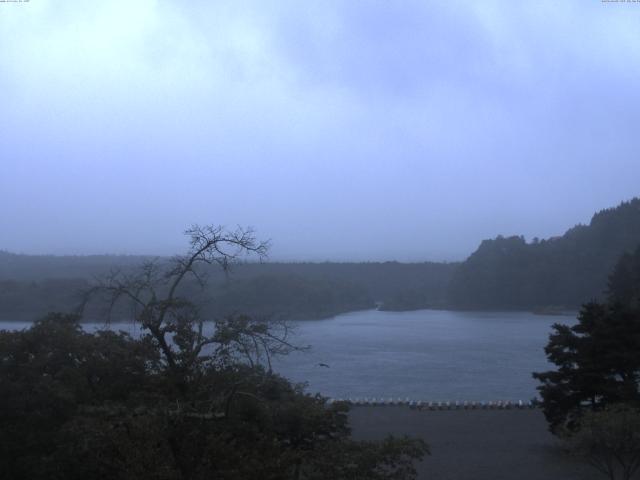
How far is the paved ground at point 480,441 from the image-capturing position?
920 cm

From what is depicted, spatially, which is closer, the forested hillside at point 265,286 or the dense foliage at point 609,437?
the dense foliage at point 609,437

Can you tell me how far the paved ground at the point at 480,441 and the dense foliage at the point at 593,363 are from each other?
68 cm

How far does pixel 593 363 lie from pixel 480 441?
214 cm

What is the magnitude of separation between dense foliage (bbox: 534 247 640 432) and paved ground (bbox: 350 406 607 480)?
68cm

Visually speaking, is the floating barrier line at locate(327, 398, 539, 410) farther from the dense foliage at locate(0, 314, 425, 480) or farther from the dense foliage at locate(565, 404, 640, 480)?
the dense foliage at locate(0, 314, 425, 480)

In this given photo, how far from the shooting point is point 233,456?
12.4 feet

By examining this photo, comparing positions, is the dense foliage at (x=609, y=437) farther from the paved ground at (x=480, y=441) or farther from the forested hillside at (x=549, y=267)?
the forested hillside at (x=549, y=267)

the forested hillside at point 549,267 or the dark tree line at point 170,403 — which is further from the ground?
the forested hillside at point 549,267

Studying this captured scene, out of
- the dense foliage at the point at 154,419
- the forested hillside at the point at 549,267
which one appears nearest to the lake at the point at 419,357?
the forested hillside at the point at 549,267

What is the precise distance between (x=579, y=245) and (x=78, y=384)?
30689 mm

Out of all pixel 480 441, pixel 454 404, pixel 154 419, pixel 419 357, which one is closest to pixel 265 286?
pixel 419 357

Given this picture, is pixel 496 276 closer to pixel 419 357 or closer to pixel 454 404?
pixel 419 357

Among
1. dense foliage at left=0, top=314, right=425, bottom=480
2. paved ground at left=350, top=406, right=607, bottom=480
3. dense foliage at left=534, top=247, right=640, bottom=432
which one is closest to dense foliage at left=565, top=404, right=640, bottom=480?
paved ground at left=350, top=406, right=607, bottom=480

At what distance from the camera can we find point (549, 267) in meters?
32.9
